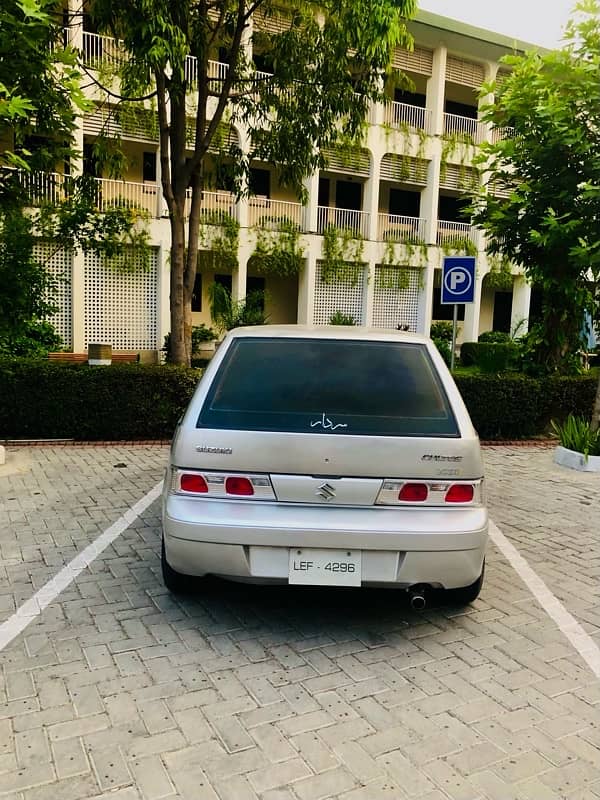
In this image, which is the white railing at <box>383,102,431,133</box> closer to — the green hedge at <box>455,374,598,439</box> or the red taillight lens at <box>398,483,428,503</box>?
the green hedge at <box>455,374,598,439</box>

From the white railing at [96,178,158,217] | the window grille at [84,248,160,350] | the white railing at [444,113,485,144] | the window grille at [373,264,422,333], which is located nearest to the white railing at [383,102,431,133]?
the white railing at [444,113,485,144]

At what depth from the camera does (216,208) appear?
20203 millimetres

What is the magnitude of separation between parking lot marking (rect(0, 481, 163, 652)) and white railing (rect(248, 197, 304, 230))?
16.4m

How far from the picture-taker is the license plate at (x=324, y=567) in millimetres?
3324

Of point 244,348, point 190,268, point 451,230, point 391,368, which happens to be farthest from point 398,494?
point 451,230

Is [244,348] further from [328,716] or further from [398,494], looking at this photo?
[328,716]

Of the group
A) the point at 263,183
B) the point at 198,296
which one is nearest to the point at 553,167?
the point at 198,296

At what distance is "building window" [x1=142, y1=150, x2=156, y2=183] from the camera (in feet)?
68.8

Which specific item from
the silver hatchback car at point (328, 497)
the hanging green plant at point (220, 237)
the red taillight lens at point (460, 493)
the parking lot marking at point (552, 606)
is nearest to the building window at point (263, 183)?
the hanging green plant at point (220, 237)

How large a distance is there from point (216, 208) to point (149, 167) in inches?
119

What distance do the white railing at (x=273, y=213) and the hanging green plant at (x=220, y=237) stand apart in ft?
3.31

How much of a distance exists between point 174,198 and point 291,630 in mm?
8273

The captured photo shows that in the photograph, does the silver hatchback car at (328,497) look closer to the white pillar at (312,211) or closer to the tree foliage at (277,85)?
the tree foliage at (277,85)

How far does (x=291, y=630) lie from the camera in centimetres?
366
